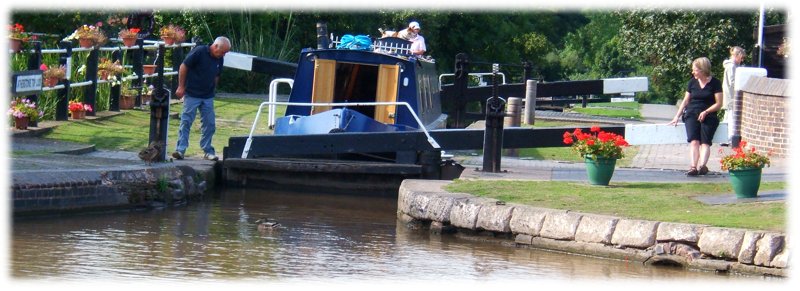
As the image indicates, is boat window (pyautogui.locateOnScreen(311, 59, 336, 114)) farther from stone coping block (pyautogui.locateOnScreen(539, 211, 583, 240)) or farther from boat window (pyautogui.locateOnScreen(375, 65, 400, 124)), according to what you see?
stone coping block (pyautogui.locateOnScreen(539, 211, 583, 240))

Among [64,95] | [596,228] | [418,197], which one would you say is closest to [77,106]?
[64,95]

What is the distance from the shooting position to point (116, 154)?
14883 mm

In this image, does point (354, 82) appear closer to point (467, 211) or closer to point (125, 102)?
point (467, 211)

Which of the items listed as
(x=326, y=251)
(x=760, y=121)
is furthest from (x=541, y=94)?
(x=326, y=251)

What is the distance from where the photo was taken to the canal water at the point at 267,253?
936 cm

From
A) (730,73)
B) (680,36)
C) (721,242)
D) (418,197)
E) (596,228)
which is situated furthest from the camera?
(680,36)

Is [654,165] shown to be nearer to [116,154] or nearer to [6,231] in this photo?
[116,154]

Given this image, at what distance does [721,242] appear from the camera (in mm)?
10000

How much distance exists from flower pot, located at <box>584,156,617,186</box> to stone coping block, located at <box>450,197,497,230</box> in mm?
1454

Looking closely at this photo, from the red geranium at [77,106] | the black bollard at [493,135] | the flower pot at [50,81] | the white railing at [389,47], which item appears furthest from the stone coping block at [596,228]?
the red geranium at [77,106]

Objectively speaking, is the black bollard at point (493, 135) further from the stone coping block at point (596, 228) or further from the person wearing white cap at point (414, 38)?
the person wearing white cap at point (414, 38)

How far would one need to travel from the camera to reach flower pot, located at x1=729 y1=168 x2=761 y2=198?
11.7 metres

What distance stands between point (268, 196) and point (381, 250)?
149 inches

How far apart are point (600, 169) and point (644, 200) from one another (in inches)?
40.0
